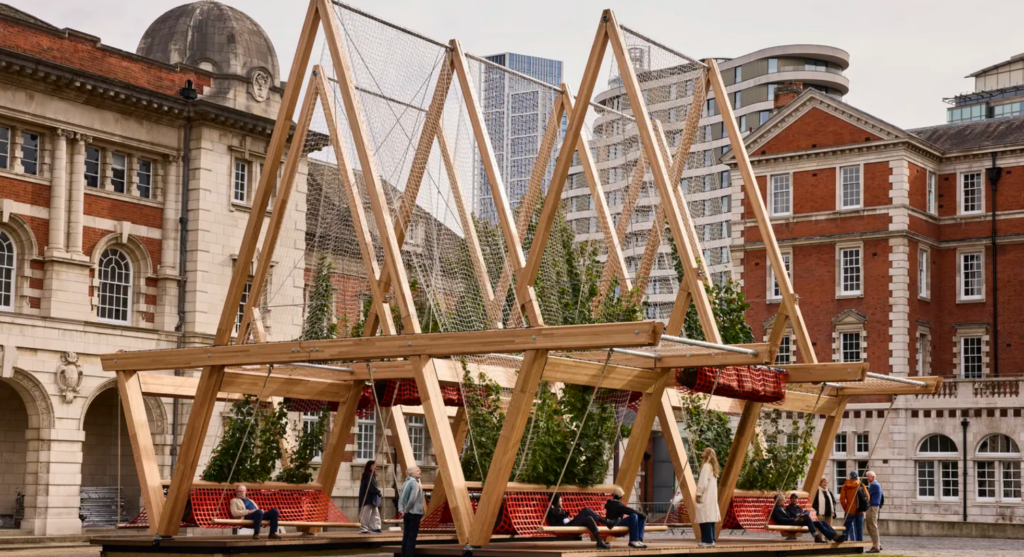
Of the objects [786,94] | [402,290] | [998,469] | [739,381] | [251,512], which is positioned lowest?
[998,469]

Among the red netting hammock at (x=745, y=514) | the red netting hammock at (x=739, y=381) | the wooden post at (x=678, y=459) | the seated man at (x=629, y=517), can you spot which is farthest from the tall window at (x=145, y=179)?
the seated man at (x=629, y=517)

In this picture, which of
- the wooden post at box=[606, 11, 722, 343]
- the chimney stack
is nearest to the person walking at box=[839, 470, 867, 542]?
the wooden post at box=[606, 11, 722, 343]

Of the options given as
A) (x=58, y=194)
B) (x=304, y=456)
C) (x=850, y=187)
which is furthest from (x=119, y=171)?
(x=850, y=187)

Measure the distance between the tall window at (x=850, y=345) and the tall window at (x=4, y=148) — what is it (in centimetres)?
3532

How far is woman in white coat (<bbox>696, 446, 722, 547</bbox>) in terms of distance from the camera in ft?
76.6

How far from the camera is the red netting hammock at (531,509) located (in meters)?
20.6

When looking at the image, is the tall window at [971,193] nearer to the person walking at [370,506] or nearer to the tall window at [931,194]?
the tall window at [931,194]

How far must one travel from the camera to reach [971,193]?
61.0m

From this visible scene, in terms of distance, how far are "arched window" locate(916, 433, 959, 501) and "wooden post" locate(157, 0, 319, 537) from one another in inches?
1593

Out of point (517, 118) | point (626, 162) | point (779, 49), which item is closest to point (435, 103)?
point (517, 118)

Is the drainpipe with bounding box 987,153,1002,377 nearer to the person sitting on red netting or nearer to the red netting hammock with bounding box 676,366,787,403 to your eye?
the red netting hammock with bounding box 676,366,787,403

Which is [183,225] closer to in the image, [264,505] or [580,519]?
[264,505]

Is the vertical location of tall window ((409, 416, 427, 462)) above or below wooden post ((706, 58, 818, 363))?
below

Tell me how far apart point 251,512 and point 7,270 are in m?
15.9
